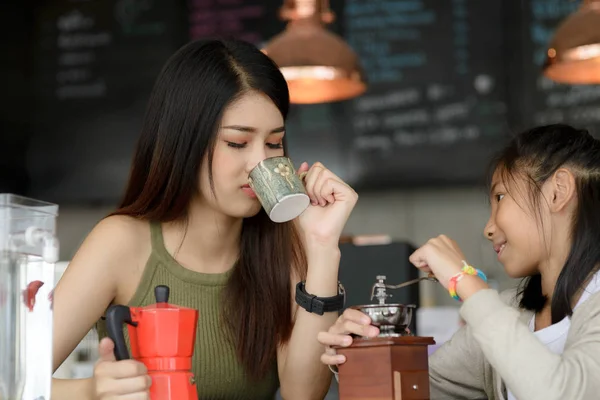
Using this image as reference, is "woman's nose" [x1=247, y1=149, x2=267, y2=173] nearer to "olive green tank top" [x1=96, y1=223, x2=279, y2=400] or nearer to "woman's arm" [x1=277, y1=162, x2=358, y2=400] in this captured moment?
"woman's arm" [x1=277, y1=162, x2=358, y2=400]

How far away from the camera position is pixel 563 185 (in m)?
1.37

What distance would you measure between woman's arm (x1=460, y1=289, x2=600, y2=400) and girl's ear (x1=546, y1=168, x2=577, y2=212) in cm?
25

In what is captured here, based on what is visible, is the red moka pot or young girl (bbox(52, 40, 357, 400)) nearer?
the red moka pot

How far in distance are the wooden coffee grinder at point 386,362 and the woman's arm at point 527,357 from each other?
0.28 feet

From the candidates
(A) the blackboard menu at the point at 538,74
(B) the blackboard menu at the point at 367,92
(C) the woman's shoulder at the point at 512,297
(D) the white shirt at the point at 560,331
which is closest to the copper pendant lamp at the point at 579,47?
(B) the blackboard menu at the point at 367,92

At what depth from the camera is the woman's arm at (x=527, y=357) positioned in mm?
1107

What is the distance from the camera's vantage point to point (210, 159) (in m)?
1.57

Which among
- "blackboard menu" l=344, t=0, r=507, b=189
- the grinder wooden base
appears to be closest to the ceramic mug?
the grinder wooden base

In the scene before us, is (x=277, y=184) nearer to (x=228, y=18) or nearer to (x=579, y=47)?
(x=579, y=47)

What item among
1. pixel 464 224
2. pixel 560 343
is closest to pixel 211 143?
pixel 560 343

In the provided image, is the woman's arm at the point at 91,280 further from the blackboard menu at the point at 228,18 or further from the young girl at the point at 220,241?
the blackboard menu at the point at 228,18

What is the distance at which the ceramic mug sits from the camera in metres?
1.35

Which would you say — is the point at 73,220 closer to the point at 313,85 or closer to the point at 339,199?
the point at 313,85

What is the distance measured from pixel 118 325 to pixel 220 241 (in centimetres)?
68
